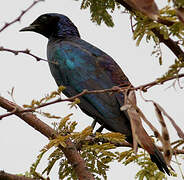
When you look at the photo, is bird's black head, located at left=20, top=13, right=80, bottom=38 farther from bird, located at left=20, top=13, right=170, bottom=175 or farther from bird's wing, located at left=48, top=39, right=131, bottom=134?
bird's wing, located at left=48, top=39, right=131, bottom=134

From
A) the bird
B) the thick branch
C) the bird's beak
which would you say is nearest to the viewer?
the thick branch

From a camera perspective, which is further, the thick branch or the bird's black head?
the bird's black head

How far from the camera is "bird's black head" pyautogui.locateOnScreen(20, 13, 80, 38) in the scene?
6445mm

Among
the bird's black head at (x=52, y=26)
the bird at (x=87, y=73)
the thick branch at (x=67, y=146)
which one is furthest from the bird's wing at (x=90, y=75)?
the thick branch at (x=67, y=146)

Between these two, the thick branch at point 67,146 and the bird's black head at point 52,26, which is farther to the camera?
the bird's black head at point 52,26

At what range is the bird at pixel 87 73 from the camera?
4.81 meters

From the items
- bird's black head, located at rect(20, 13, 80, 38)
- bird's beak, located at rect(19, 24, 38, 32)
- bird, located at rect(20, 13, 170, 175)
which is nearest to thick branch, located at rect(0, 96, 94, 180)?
bird, located at rect(20, 13, 170, 175)

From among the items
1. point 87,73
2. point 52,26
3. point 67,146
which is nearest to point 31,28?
point 52,26

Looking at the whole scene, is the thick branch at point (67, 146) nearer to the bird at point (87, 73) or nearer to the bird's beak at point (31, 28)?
the bird at point (87, 73)

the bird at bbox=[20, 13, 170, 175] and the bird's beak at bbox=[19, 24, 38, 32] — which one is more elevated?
the bird's beak at bbox=[19, 24, 38, 32]

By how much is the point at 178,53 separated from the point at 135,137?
123 centimetres

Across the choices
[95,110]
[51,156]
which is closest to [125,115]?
[95,110]

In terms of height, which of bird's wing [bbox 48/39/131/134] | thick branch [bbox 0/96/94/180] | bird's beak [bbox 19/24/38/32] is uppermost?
bird's beak [bbox 19/24/38/32]

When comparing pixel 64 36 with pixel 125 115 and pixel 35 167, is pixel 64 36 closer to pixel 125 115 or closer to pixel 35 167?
pixel 125 115
